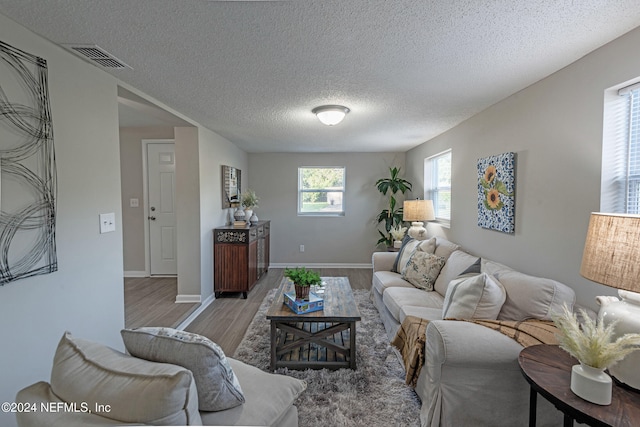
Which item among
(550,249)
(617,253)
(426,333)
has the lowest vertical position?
(426,333)

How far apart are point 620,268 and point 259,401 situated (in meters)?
1.51

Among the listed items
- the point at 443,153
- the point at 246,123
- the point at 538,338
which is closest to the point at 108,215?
the point at 246,123

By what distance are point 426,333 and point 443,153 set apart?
3.01 m

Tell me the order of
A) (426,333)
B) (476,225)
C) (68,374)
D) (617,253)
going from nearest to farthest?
(68,374)
(617,253)
(426,333)
(476,225)

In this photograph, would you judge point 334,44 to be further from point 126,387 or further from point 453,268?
point 453,268

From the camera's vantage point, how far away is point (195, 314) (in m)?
3.54

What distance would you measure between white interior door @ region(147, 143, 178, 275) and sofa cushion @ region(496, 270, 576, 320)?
4538mm

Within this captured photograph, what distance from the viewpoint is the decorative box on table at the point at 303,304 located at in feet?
7.91

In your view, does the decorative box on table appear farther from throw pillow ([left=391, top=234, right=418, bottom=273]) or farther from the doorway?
the doorway

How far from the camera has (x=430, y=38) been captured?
1644 mm

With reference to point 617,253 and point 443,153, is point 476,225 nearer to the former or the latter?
point 443,153

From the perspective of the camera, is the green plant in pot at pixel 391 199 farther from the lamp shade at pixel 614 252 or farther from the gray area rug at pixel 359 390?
the lamp shade at pixel 614 252

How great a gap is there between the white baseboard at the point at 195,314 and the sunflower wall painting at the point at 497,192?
3.29 meters

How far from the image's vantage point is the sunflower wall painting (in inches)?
100
